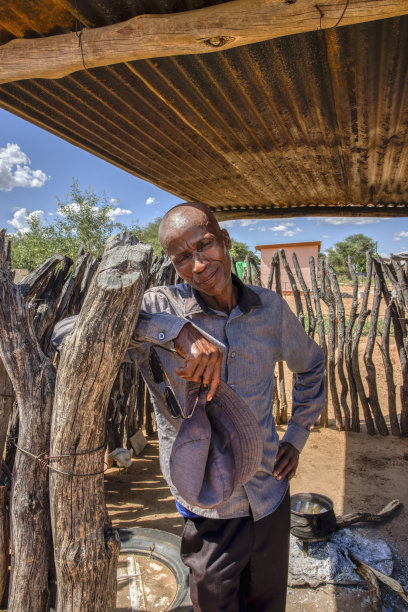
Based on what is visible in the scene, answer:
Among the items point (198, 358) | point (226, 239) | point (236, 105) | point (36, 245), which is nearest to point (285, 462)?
point (198, 358)

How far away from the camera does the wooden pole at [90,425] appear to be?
1.12 metres

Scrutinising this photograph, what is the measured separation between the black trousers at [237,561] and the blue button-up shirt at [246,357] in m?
0.07

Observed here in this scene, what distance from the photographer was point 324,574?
2.64m

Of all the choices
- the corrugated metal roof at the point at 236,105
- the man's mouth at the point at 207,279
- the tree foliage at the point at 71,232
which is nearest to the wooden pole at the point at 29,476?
the man's mouth at the point at 207,279

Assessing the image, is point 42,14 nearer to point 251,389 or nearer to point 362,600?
point 251,389

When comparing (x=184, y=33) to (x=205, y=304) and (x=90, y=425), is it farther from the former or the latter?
(x=90, y=425)

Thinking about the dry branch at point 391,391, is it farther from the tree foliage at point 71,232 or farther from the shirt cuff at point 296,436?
the tree foliage at point 71,232

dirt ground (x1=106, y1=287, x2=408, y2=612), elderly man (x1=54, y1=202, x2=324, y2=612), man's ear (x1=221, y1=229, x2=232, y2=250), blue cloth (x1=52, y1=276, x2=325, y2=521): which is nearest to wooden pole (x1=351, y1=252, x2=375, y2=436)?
dirt ground (x1=106, y1=287, x2=408, y2=612)

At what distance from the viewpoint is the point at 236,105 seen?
7.61 feet

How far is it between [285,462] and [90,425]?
84cm

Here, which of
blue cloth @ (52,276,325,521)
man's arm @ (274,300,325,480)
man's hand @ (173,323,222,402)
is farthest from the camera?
man's arm @ (274,300,325,480)

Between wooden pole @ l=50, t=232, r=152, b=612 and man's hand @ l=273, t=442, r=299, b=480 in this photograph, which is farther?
man's hand @ l=273, t=442, r=299, b=480

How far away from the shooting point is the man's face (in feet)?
4.88

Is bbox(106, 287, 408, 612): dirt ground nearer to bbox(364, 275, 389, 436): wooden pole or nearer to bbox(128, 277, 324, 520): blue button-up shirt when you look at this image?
bbox(364, 275, 389, 436): wooden pole
